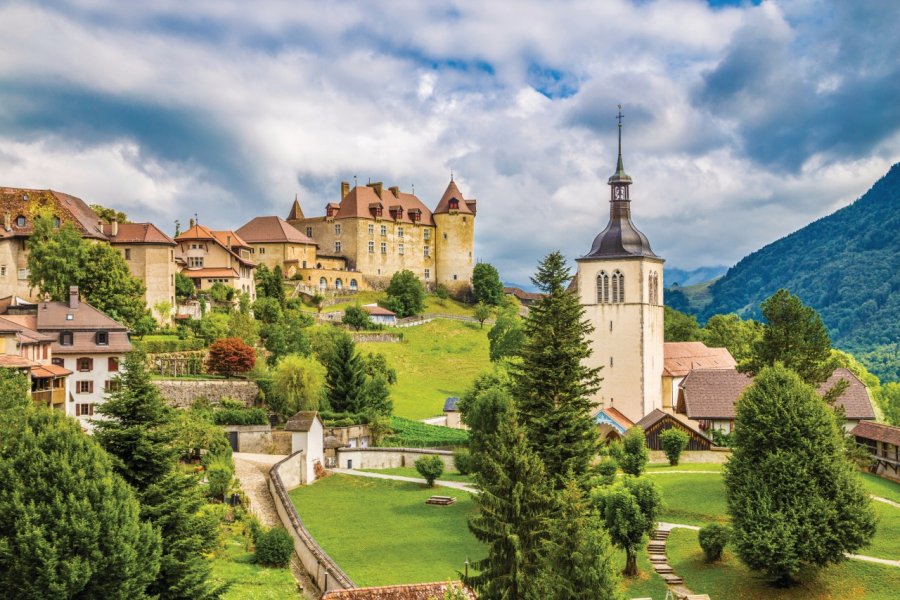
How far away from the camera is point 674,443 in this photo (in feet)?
156

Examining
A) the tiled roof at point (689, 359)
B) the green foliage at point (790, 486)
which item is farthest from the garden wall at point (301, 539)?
the tiled roof at point (689, 359)

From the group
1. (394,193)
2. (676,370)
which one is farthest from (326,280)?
(676,370)

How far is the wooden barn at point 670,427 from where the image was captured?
50.4m

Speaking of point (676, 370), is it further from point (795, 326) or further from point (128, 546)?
point (128, 546)

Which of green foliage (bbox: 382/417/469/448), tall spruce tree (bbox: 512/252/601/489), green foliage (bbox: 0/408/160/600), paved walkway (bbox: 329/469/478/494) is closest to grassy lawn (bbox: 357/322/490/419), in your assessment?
green foliage (bbox: 382/417/469/448)

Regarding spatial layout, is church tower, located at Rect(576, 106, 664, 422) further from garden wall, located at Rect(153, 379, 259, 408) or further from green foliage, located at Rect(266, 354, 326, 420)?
garden wall, located at Rect(153, 379, 259, 408)

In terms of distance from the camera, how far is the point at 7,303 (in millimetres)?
53562

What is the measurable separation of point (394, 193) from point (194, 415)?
6944cm

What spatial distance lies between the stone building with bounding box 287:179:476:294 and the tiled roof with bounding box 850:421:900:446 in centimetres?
6343

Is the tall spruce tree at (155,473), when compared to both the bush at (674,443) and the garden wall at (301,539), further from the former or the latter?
the bush at (674,443)

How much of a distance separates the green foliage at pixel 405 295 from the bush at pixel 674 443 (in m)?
50.7

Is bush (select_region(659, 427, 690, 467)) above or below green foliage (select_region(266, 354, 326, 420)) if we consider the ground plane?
below

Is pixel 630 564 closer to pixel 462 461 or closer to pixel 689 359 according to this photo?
pixel 462 461

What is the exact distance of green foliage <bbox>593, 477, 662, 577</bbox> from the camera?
100 feet
